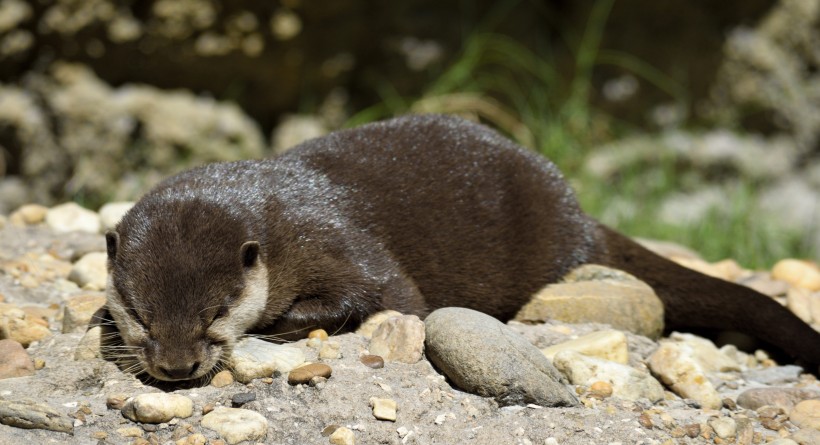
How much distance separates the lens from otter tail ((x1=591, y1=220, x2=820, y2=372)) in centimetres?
302

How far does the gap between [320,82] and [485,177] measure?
2.40 meters

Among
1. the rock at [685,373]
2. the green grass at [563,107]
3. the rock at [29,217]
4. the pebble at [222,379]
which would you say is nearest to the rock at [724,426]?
the rock at [685,373]

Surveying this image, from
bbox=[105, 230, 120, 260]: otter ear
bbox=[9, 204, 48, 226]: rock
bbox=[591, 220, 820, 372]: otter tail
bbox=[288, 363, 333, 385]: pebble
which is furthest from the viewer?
bbox=[9, 204, 48, 226]: rock

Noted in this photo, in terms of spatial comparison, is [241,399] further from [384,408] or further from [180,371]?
[384,408]

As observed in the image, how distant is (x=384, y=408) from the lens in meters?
2.34

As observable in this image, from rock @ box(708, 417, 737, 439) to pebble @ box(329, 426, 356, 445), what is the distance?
0.92 meters

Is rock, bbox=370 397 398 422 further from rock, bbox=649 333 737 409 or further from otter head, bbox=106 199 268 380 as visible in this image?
rock, bbox=649 333 737 409

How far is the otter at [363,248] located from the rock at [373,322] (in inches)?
1.0

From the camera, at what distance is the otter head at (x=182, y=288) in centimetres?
241

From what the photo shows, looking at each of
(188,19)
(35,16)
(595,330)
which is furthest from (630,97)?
(35,16)

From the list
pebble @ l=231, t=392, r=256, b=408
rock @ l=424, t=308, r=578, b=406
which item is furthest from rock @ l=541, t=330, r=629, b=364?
pebble @ l=231, t=392, r=256, b=408

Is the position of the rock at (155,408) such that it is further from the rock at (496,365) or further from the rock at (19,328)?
the rock at (496,365)

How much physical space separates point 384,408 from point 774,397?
3.60ft

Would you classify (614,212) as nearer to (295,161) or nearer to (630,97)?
(630,97)
